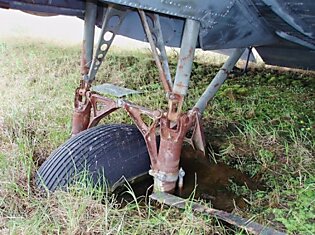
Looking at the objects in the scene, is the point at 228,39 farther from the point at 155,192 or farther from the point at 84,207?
the point at 84,207

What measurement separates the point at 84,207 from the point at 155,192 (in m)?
0.43

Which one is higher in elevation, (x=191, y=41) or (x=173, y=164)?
(x=191, y=41)

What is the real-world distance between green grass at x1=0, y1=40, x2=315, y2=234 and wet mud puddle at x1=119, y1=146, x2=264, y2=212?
2.2 inches

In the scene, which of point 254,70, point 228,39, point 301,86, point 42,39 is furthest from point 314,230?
point 42,39

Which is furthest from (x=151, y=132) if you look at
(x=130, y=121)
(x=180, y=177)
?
(x=130, y=121)

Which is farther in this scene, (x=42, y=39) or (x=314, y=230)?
(x=42, y=39)

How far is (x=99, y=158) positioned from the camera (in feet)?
6.79

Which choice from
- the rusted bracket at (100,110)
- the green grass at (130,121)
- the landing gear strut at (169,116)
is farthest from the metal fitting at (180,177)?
the rusted bracket at (100,110)

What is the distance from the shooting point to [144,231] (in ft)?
5.53

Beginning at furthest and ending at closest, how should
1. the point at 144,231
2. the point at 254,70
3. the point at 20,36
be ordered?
the point at 20,36 → the point at 254,70 → the point at 144,231

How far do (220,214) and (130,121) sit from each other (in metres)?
1.30

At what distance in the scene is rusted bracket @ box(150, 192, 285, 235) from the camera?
1.69 metres

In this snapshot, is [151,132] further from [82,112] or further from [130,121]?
[130,121]

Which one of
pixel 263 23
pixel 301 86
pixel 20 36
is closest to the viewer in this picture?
pixel 263 23
